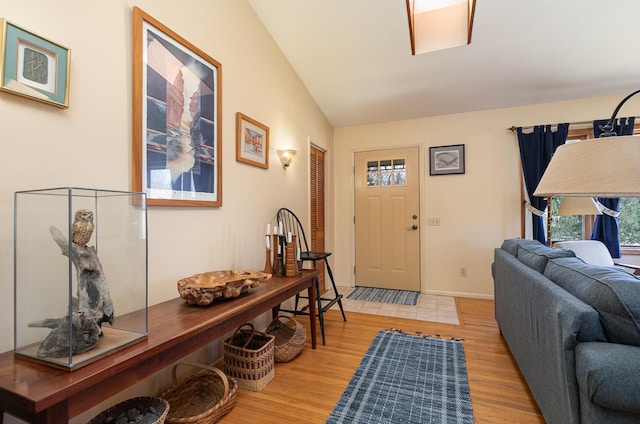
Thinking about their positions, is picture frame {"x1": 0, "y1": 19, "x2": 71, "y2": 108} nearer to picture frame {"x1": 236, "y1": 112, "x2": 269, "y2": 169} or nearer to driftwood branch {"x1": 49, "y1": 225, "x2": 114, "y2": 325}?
driftwood branch {"x1": 49, "y1": 225, "x2": 114, "y2": 325}

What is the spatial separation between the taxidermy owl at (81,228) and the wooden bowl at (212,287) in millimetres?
581

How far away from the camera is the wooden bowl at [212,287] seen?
1.55 metres

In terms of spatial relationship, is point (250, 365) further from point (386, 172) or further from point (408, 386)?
point (386, 172)

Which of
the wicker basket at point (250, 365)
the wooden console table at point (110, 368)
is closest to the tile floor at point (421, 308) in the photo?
the wicker basket at point (250, 365)

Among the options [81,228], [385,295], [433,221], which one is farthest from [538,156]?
[81,228]

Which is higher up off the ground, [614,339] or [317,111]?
[317,111]

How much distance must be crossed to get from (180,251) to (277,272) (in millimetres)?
749

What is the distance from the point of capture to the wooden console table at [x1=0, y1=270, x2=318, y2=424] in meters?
0.85

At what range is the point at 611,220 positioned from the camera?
3279 millimetres

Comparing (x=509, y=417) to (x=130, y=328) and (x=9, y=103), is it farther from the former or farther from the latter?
(x=9, y=103)

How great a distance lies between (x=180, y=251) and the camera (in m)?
1.89

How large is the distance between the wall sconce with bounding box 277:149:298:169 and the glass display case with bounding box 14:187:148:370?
6.21 feet

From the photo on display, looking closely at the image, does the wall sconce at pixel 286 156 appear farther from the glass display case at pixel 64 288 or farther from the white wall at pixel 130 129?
the glass display case at pixel 64 288

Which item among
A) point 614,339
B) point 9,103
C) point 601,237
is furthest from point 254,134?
point 601,237
